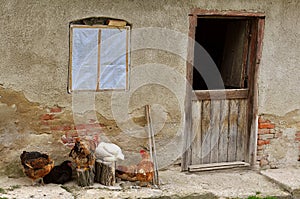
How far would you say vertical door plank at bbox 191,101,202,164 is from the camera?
6691 millimetres

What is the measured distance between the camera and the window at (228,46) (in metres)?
6.91

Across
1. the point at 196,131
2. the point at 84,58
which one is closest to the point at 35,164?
the point at 84,58

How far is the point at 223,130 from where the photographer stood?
272 inches

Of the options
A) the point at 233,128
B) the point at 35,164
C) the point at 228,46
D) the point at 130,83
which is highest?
the point at 228,46

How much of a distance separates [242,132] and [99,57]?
2.35 metres

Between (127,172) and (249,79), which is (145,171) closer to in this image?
(127,172)

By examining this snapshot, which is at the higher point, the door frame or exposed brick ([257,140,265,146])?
the door frame

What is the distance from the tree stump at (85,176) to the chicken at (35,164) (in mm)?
350

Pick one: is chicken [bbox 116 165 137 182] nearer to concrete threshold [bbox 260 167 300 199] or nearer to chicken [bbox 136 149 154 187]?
chicken [bbox 136 149 154 187]

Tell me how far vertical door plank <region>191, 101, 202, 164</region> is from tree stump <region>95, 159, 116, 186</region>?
52.1 inches

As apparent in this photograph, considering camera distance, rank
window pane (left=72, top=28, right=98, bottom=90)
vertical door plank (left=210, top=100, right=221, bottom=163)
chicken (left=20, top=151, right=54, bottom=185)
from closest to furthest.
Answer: chicken (left=20, top=151, right=54, bottom=185)
window pane (left=72, top=28, right=98, bottom=90)
vertical door plank (left=210, top=100, right=221, bottom=163)

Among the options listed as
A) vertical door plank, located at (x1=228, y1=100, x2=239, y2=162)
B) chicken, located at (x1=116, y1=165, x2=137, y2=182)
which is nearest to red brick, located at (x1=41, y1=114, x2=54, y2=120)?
chicken, located at (x1=116, y1=165, x2=137, y2=182)

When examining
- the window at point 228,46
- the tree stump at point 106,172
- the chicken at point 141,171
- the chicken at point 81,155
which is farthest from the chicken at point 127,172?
the window at point 228,46

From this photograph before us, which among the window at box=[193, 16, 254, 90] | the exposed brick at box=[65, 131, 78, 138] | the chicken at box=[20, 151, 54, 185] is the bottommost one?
the chicken at box=[20, 151, 54, 185]
